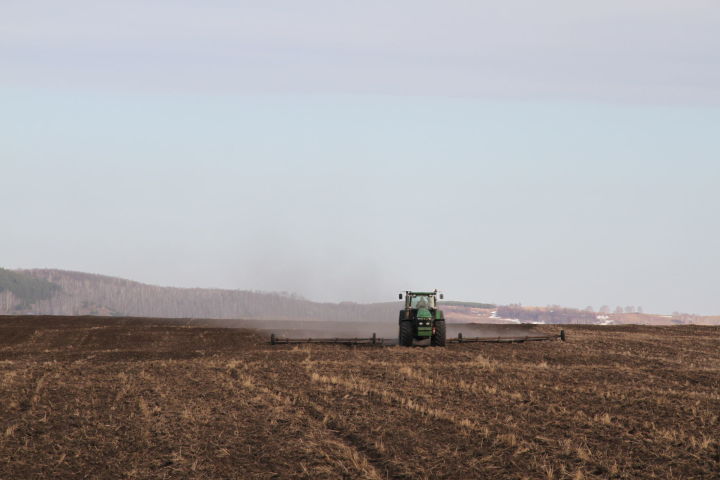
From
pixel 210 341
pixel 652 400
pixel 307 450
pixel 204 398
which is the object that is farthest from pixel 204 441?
pixel 210 341

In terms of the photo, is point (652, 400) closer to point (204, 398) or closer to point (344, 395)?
point (344, 395)

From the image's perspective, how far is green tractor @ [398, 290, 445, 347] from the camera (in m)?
43.0

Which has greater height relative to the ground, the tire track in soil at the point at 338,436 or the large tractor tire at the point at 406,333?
the large tractor tire at the point at 406,333

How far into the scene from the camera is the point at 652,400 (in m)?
26.9

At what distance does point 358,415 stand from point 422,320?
777 inches

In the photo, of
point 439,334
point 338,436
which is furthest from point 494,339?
point 338,436

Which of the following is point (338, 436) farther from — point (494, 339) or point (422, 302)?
point (494, 339)

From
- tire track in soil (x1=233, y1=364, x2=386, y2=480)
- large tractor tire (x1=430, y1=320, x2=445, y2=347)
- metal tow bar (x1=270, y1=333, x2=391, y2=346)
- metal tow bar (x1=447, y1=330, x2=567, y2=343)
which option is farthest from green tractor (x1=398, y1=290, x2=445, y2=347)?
tire track in soil (x1=233, y1=364, x2=386, y2=480)

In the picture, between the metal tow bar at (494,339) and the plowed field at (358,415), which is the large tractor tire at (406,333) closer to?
the plowed field at (358,415)

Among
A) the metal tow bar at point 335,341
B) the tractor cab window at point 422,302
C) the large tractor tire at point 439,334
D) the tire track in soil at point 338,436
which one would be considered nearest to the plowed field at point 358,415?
the tire track in soil at point 338,436

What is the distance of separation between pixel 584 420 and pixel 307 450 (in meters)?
8.08

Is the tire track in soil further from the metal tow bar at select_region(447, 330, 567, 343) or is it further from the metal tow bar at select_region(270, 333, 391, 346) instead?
the metal tow bar at select_region(447, 330, 567, 343)

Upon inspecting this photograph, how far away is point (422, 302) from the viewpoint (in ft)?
142

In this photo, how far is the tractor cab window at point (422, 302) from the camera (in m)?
43.2
